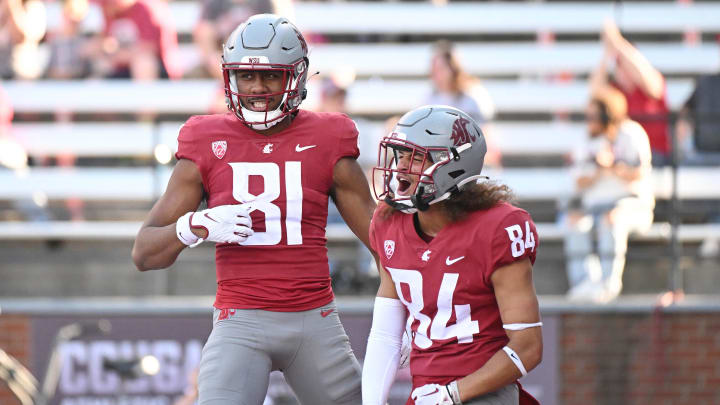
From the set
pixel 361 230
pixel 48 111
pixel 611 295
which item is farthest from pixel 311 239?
pixel 48 111

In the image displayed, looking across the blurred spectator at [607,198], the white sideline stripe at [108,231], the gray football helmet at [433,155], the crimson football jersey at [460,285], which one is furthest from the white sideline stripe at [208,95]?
the crimson football jersey at [460,285]

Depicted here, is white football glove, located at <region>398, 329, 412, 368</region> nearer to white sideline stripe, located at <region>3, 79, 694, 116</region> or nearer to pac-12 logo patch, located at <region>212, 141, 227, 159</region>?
pac-12 logo patch, located at <region>212, 141, 227, 159</region>

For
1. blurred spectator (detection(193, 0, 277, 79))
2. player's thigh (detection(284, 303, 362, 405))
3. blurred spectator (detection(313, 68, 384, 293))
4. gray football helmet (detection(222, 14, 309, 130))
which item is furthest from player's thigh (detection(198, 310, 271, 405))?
blurred spectator (detection(193, 0, 277, 79))

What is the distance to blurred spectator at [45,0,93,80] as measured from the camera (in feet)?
28.7

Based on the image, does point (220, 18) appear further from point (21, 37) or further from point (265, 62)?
point (265, 62)

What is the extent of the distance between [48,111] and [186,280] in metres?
1.94

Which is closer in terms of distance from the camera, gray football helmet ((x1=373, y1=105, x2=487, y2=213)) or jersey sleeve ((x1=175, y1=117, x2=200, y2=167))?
gray football helmet ((x1=373, y1=105, x2=487, y2=213))

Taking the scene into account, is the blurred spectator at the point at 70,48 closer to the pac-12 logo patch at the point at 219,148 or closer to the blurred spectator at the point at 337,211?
the blurred spectator at the point at 337,211

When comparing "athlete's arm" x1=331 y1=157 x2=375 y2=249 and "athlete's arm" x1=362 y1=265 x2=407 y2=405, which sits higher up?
"athlete's arm" x1=331 y1=157 x2=375 y2=249

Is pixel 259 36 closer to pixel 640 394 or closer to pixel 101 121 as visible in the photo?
pixel 640 394

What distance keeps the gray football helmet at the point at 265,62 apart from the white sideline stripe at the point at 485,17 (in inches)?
195

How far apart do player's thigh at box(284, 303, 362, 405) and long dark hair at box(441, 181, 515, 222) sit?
0.71 metres

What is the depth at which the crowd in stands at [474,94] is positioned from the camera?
294 inches

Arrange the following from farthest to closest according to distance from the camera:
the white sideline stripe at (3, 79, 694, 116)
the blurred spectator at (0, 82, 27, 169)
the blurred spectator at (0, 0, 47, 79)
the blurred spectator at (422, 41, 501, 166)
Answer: the white sideline stripe at (3, 79, 694, 116) < the blurred spectator at (0, 0, 47, 79) < the blurred spectator at (0, 82, 27, 169) < the blurred spectator at (422, 41, 501, 166)
